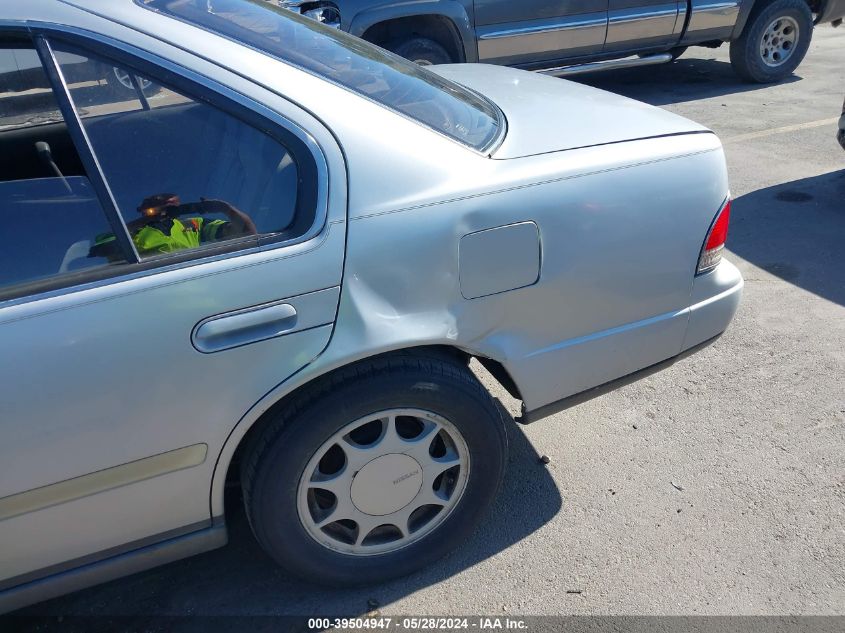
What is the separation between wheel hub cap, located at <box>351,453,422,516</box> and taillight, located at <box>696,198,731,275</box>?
1.13 m

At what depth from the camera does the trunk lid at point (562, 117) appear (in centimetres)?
228

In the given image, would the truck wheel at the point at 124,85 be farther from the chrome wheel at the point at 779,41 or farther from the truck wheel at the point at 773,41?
the chrome wheel at the point at 779,41

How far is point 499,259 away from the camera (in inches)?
81.7

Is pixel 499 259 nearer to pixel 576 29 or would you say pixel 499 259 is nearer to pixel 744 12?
pixel 576 29

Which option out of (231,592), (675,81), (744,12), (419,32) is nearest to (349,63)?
(231,592)

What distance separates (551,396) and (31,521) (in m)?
1.49

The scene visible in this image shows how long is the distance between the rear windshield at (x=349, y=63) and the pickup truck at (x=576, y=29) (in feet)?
13.7

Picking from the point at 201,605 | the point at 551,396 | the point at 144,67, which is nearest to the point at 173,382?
the point at 144,67

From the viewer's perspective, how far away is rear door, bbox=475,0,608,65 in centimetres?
668

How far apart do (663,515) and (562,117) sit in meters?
1.41

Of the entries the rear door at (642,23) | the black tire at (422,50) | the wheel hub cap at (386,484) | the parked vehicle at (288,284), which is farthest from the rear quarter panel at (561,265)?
the rear door at (642,23)

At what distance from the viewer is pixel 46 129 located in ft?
7.63

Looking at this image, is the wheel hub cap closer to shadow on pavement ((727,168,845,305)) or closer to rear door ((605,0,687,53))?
shadow on pavement ((727,168,845,305))

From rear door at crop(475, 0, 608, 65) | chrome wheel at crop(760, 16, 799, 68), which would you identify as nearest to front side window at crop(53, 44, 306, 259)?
rear door at crop(475, 0, 608, 65)
